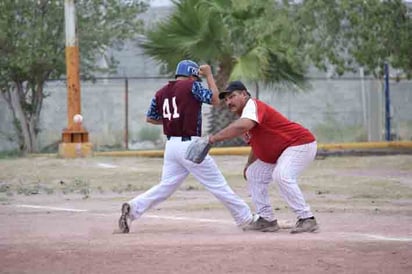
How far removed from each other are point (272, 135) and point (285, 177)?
47 centimetres

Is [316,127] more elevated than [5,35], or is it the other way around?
[5,35]

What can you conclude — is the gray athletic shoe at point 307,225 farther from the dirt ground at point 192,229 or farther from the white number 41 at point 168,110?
the white number 41 at point 168,110

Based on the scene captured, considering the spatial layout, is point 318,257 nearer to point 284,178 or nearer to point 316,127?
point 284,178

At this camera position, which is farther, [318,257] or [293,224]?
[293,224]

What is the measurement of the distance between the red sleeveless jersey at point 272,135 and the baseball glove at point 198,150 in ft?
1.72

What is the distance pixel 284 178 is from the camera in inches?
406

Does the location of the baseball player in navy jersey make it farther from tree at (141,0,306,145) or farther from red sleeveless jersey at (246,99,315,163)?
tree at (141,0,306,145)

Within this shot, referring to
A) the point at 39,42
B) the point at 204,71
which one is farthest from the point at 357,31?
the point at 204,71

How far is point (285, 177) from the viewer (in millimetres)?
10320

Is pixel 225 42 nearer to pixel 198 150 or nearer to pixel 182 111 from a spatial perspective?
pixel 182 111

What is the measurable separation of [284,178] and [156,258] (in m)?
1.96

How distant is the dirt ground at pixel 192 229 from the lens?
28.4ft

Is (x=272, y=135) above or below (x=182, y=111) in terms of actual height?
below

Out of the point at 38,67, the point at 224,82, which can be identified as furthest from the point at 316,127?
the point at 38,67
